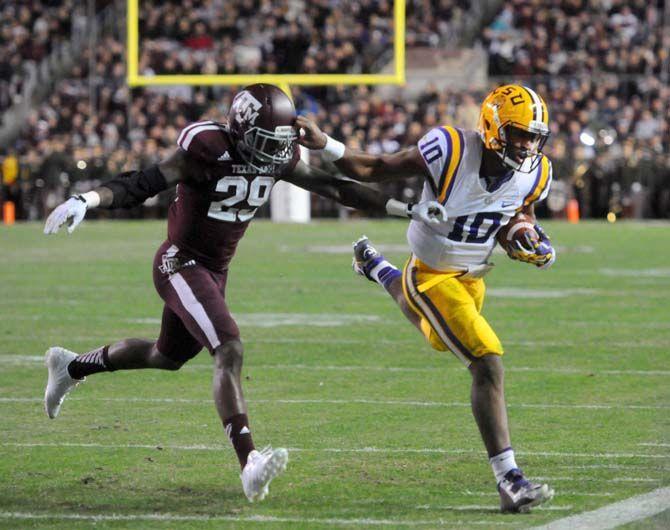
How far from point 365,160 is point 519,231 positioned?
669 millimetres

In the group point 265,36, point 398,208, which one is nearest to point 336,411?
point 398,208

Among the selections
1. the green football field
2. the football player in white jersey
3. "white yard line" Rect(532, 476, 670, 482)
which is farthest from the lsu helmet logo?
"white yard line" Rect(532, 476, 670, 482)

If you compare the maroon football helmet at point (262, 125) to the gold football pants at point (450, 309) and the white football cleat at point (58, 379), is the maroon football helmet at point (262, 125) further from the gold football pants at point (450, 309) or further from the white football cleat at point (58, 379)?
the white football cleat at point (58, 379)

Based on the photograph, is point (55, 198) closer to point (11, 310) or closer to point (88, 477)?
point (11, 310)

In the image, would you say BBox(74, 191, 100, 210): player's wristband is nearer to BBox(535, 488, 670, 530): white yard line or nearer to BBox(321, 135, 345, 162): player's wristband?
BBox(321, 135, 345, 162): player's wristband

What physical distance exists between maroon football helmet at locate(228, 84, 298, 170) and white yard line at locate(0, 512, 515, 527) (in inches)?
57.2

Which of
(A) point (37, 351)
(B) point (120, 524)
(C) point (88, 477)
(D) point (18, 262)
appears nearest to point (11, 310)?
(A) point (37, 351)

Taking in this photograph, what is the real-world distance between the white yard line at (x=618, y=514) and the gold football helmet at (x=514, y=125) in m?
1.38

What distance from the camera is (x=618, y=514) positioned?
5.17 meters

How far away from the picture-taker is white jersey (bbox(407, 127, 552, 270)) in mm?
5879

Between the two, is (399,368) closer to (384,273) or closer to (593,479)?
(384,273)

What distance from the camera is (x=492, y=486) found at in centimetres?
574

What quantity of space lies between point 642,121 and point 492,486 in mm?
20785

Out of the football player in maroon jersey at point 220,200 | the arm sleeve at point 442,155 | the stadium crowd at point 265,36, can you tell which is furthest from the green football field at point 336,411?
the stadium crowd at point 265,36
